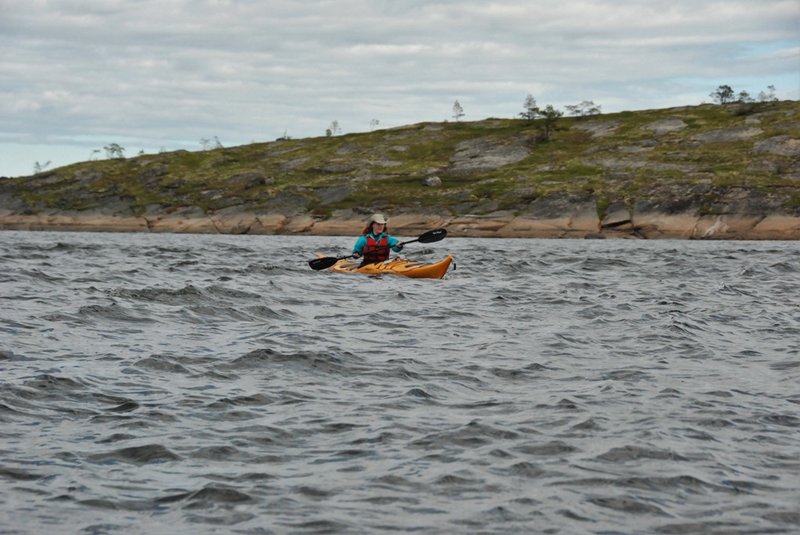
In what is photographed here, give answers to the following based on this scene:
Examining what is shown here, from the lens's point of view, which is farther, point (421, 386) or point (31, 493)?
point (421, 386)

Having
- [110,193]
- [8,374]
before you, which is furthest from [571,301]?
[110,193]

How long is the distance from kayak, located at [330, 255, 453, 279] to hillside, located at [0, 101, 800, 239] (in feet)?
163

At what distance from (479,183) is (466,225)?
12940 mm

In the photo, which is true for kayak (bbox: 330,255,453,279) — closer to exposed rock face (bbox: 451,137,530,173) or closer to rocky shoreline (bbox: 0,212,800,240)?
rocky shoreline (bbox: 0,212,800,240)

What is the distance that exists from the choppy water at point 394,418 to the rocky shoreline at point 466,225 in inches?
2220

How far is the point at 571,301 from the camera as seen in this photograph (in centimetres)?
2198

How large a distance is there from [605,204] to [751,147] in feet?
77.5

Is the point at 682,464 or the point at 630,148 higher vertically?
the point at 630,148

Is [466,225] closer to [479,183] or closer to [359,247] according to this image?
[479,183]

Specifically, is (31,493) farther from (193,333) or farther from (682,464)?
(193,333)

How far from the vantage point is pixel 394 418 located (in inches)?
392

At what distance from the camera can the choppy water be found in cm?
717

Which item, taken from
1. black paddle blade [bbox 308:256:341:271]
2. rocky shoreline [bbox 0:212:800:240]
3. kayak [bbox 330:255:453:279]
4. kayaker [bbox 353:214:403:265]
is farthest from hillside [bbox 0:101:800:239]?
kayak [bbox 330:255:453:279]

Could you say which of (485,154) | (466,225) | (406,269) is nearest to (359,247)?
(406,269)
